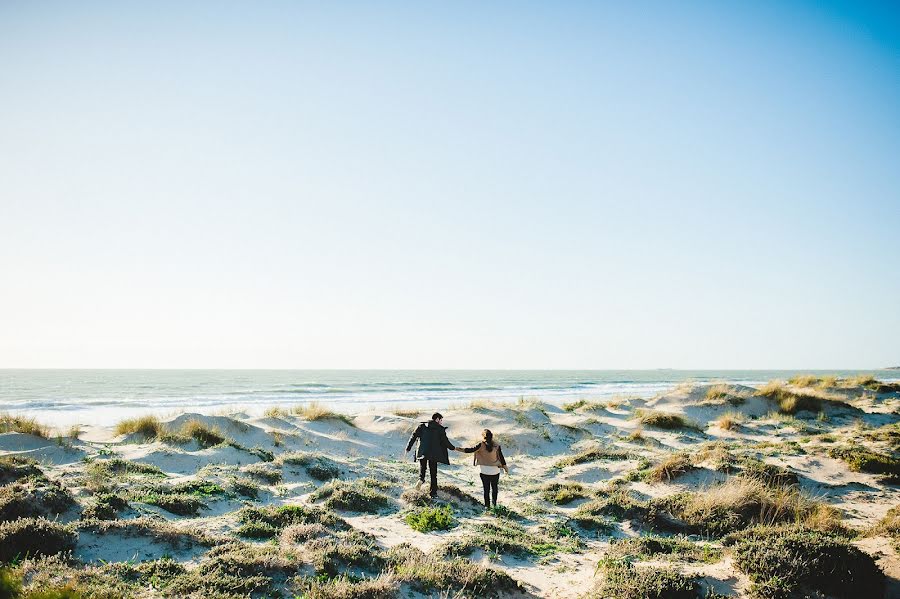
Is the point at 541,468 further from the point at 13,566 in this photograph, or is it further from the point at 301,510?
the point at 13,566

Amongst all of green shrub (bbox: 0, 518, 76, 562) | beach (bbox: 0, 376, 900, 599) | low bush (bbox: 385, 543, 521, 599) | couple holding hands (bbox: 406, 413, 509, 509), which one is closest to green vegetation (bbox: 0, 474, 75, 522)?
beach (bbox: 0, 376, 900, 599)

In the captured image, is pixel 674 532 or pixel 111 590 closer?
pixel 111 590

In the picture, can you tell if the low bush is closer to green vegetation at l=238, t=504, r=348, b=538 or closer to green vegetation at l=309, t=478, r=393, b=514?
green vegetation at l=238, t=504, r=348, b=538

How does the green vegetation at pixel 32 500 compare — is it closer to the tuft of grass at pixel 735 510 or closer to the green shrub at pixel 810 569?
the green shrub at pixel 810 569

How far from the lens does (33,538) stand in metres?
6.98

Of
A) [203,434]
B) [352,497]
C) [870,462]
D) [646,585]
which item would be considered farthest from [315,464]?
[870,462]

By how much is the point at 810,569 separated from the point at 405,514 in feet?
23.2

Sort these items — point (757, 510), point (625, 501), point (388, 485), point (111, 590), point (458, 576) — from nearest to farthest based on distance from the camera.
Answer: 1. point (111, 590)
2. point (458, 576)
3. point (757, 510)
4. point (625, 501)
5. point (388, 485)

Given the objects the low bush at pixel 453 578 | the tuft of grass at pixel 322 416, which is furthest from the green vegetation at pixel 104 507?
the tuft of grass at pixel 322 416

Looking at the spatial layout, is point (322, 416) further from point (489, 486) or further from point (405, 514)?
point (405, 514)

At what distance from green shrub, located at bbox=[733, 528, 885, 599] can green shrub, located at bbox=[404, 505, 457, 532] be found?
506 cm

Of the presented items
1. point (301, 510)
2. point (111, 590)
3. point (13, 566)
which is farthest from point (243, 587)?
point (301, 510)

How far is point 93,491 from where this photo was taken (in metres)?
9.84

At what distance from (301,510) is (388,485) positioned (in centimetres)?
344
